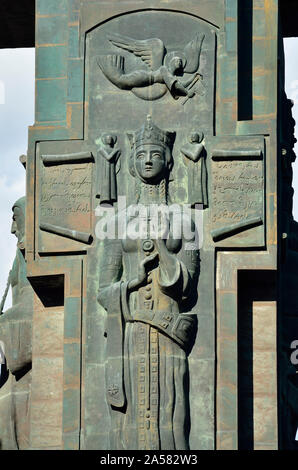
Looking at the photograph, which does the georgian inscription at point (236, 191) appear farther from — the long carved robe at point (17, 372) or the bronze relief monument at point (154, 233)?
the long carved robe at point (17, 372)

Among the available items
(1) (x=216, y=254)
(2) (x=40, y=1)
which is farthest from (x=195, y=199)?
(2) (x=40, y=1)

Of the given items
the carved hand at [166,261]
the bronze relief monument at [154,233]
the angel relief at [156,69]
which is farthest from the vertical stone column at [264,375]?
the angel relief at [156,69]

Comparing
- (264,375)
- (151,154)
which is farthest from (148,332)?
(151,154)

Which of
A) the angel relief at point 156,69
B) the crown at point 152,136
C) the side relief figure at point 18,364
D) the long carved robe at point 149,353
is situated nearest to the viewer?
the long carved robe at point 149,353

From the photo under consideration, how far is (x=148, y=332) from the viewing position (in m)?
35.5

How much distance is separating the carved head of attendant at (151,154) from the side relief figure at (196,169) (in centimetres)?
24

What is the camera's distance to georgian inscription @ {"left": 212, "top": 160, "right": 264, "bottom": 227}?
118ft

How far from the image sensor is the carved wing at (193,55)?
36.7 metres

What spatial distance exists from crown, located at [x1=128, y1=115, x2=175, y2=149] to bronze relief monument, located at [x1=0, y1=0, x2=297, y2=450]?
26 millimetres

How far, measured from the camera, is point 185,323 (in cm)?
3556
